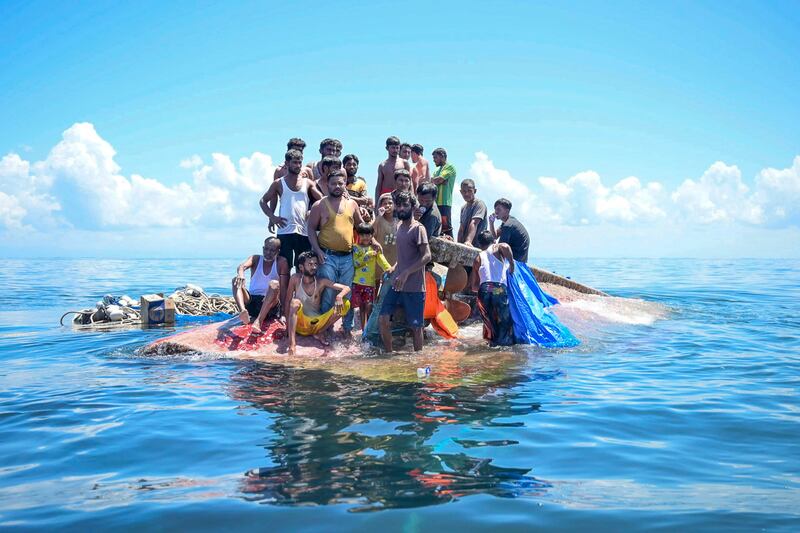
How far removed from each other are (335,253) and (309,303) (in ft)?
2.82

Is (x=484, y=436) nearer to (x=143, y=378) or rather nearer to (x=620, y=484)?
(x=620, y=484)

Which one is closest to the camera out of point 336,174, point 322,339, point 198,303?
point 336,174

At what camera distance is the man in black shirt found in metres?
9.95

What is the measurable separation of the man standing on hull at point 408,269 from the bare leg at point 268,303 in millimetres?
1693

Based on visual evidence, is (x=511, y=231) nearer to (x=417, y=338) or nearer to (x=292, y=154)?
(x=417, y=338)

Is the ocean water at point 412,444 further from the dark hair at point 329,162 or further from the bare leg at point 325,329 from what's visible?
the dark hair at point 329,162

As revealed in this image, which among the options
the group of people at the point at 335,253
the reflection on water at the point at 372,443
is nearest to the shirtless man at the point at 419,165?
the group of people at the point at 335,253

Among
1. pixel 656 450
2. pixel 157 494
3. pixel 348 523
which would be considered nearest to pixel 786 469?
pixel 656 450

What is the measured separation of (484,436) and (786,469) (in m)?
2.39

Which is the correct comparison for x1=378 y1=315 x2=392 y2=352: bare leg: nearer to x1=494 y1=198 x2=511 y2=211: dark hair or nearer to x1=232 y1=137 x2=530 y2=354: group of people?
x1=232 y1=137 x2=530 y2=354: group of people

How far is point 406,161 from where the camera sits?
11.0m

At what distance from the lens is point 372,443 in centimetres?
511

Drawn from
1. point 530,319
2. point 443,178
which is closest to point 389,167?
point 443,178

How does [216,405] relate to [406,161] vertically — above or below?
below
